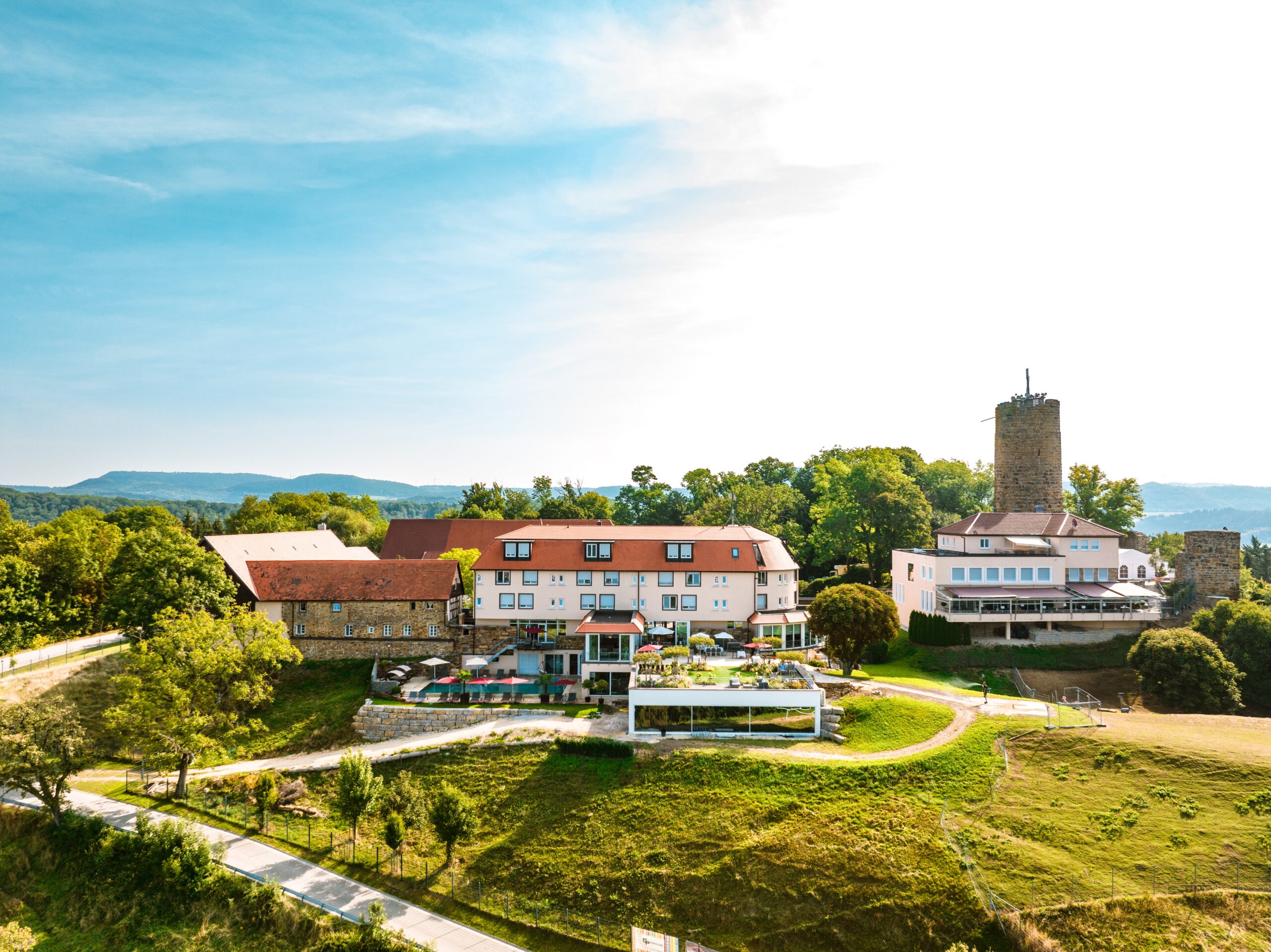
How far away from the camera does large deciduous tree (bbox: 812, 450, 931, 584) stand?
197 ft

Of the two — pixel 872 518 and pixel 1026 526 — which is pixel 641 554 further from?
pixel 1026 526

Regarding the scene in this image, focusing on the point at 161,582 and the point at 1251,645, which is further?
the point at 161,582

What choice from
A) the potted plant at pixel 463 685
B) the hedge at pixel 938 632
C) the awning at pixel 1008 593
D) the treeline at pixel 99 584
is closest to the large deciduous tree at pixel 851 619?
the hedge at pixel 938 632

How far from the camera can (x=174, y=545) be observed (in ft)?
142

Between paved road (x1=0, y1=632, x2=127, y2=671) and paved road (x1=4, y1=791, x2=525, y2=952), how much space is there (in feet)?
37.8

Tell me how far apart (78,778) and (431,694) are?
15.7 m

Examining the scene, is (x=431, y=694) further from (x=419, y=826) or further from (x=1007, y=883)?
(x=1007, y=883)

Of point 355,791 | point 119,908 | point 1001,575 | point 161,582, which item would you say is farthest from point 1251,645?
point 161,582

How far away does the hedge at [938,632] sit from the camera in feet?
152

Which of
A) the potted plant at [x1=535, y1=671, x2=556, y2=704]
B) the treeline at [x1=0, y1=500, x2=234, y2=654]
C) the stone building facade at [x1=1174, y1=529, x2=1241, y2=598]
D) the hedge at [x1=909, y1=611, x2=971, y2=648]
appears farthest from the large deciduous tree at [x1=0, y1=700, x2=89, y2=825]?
the stone building facade at [x1=1174, y1=529, x2=1241, y2=598]

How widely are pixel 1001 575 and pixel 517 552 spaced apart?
Answer: 3153cm

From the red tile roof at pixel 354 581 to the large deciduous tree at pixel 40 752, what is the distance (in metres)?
15.8

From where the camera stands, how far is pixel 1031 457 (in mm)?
59938

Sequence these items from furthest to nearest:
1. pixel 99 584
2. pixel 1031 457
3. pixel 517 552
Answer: pixel 1031 457, pixel 99 584, pixel 517 552
